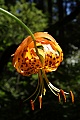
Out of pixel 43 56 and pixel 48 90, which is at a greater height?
pixel 48 90

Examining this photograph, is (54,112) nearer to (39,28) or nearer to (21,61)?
(39,28)

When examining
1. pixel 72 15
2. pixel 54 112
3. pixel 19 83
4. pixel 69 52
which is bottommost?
pixel 54 112

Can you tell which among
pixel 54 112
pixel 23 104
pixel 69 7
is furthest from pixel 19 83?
pixel 69 7

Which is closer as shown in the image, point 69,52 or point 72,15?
point 72,15

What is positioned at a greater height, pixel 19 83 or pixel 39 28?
pixel 39 28

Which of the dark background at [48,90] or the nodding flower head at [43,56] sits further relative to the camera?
the dark background at [48,90]

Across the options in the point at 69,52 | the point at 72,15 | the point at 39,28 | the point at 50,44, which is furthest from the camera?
the point at 39,28

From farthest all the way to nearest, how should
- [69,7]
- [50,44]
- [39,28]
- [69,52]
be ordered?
1. [69,7]
2. [39,28]
3. [69,52]
4. [50,44]

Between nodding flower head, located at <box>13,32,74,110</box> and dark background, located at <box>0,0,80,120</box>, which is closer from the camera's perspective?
nodding flower head, located at <box>13,32,74,110</box>

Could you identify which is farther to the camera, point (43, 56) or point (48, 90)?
point (48, 90)

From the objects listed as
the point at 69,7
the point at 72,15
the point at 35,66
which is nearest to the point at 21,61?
the point at 35,66
